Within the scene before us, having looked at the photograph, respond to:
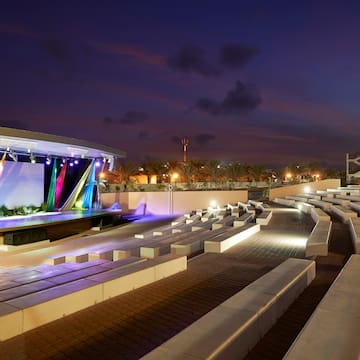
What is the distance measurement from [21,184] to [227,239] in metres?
13.4

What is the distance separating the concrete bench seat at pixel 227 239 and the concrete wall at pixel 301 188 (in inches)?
513

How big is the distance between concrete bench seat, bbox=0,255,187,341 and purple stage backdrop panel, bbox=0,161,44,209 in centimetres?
1338

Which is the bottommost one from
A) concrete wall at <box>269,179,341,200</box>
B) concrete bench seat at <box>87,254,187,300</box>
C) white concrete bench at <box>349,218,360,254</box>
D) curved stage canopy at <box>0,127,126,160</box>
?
concrete bench seat at <box>87,254,187,300</box>

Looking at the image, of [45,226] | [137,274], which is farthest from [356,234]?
[45,226]

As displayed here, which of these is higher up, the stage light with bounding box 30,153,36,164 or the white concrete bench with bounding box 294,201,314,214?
the stage light with bounding box 30,153,36,164

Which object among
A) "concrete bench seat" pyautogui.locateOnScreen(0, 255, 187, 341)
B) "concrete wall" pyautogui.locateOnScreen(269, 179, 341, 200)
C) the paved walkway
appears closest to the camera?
the paved walkway

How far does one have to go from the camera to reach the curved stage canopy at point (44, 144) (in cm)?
1282

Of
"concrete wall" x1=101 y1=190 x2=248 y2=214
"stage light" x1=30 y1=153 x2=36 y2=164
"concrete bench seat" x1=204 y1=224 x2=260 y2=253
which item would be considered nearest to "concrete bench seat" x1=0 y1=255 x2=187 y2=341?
"concrete bench seat" x1=204 y1=224 x2=260 y2=253

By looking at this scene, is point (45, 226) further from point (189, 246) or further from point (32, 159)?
point (189, 246)

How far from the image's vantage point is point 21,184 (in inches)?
678

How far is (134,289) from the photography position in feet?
16.7

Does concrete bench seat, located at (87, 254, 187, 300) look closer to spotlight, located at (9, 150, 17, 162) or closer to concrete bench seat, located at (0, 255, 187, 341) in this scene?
concrete bench seat, located at (0, 255, 187, 341)

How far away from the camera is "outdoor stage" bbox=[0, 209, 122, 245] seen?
1245cm

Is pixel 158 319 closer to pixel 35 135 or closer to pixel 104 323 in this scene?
pixel 104 323
